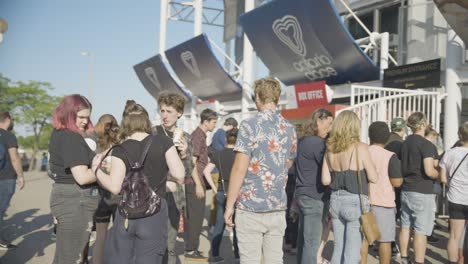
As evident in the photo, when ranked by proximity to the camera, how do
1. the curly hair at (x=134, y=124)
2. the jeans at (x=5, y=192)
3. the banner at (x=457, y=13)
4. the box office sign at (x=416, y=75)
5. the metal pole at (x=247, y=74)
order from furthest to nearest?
the metal pole at (x=247, y=74) → the box office sign at (x=416, y=75) → the banner at (x=457, y=13) → the jeans at (x=5, y=192) → the curly hair at (x=134, y=124)

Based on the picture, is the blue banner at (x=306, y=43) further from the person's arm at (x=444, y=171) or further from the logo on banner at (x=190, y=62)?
the person's arm at (x=444, y=171)

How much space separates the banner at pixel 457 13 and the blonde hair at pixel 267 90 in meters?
5.66

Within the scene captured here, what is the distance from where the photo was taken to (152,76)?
79.6 feet

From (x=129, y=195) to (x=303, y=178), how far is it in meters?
2.09

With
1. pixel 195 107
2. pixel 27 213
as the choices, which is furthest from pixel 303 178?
pixel 195 107

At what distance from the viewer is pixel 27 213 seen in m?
10.3

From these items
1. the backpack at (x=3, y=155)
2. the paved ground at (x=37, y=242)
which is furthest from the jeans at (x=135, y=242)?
the backpack at (x=3, y=155)

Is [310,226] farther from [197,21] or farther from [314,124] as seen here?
[197,21]

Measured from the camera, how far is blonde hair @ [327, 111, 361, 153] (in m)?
4.12

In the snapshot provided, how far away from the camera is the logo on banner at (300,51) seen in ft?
40.6

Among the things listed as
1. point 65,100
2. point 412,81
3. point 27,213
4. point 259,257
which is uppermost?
point 412,81

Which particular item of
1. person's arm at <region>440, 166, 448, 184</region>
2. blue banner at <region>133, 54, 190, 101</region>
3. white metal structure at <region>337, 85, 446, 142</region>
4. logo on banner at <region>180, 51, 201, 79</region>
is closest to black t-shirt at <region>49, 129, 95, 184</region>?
person's arm at <region>440, 166, 448, 184</region>

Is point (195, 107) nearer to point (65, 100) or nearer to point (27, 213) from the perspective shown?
point (27, 213)

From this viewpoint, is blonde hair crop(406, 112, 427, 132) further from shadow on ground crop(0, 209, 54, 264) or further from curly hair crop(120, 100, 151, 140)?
shadow on ground crop(0, 209, 54, 264)
